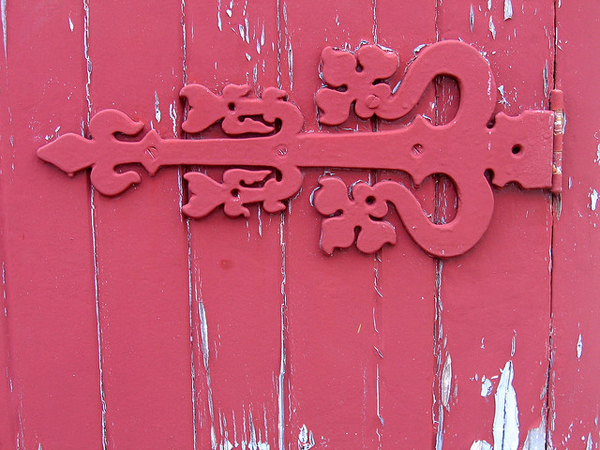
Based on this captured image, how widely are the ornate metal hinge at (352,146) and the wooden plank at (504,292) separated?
4 cm

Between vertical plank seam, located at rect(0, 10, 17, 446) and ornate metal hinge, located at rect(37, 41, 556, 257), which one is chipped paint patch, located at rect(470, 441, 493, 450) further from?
vertical plank seam, located at rect(0, 10, 17, 446)

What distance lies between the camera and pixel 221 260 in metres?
0.68

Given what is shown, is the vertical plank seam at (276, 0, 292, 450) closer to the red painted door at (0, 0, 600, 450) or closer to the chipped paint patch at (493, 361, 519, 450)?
the red painted door at (0, 0, 600, 450)

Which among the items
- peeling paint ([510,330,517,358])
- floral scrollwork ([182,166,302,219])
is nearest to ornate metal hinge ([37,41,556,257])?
floral scrollwork ([182,166,302,219])

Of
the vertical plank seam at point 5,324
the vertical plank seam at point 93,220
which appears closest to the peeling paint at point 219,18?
the vertical plank seam at point 93,220

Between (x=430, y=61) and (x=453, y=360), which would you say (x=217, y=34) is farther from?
(x=453, y=360)

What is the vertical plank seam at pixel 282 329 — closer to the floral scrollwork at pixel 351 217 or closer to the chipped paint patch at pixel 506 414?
the floral scrollwork at pixel 351 217

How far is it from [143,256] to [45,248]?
14cm

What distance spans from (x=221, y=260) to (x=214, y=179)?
12cm

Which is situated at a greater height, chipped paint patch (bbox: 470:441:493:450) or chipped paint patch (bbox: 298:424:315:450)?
chipped paint patch (bbox: 298:424:315:450)

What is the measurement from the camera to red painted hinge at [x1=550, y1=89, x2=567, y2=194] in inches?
25.4

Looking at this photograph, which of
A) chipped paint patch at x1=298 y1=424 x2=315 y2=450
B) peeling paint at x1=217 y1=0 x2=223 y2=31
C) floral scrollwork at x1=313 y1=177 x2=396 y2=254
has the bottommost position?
chipped paint patch at x1=298 y1=424 x2=315 y2=450

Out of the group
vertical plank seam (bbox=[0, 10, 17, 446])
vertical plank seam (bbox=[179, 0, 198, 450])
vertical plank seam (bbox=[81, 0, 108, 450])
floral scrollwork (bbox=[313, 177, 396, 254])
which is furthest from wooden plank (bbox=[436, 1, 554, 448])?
vertical plank seam (bbox=[0, 10, 17, 446])

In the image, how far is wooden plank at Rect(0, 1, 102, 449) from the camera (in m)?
0.65
